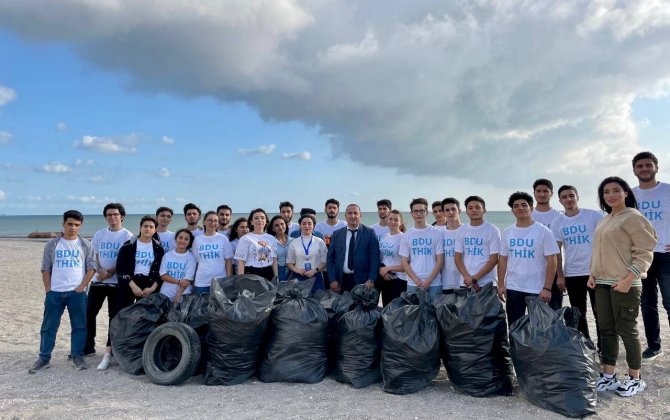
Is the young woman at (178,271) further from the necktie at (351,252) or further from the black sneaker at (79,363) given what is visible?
the necktie at (351,252)

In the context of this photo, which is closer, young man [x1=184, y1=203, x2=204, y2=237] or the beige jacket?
the beige jacket

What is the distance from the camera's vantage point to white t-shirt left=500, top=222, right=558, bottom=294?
13.3 ft

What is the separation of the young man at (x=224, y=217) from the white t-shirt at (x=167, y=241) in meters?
0.62

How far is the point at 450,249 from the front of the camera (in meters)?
4.77

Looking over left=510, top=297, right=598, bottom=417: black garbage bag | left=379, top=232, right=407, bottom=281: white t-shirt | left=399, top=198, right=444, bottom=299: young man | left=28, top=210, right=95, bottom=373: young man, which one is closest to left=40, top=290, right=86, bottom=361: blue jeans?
left=28, top=210, right=95, bottom=373: young man

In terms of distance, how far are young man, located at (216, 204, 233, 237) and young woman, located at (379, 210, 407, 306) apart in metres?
1.99

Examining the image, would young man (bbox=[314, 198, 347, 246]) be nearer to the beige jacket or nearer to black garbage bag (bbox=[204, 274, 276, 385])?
black garbage bag (bbox=[204, 274, 276, 385])

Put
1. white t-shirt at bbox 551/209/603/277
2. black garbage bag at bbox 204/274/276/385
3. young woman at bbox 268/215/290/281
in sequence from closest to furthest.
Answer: black garbage bag at bbox 204/274/276/385 → white t-shirt at bbox 551/209/603/277 → young woman at bbox 268/215/290/281

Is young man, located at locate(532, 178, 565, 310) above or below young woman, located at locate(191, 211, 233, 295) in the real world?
above

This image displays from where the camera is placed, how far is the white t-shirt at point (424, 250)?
4.81 metres

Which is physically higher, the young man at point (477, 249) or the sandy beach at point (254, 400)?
the young man at point (477, 249)

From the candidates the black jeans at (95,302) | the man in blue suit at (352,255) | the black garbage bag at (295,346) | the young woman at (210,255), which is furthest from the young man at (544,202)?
the black jeans at (95,302)

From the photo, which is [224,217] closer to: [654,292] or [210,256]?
[210,256]

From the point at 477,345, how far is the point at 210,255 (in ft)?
9.76
